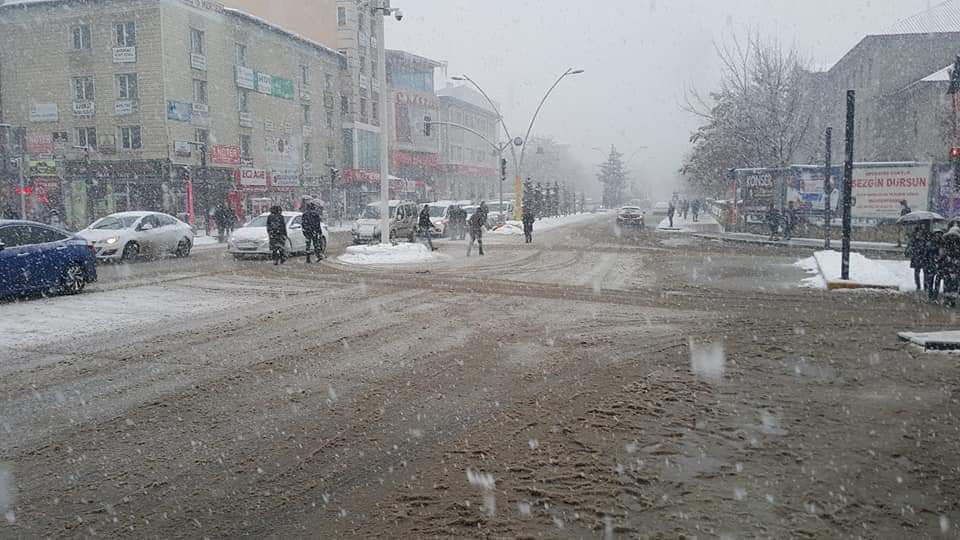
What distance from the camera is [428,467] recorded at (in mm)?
4691

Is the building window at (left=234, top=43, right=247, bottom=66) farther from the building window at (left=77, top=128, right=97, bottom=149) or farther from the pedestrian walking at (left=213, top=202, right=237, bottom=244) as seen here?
the pedestrian walking at (left=213, top=202, right=237, bottom=244)

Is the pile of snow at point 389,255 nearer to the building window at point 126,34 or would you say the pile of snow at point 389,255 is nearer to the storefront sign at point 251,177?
Answer: the storefront sign at point 251,177

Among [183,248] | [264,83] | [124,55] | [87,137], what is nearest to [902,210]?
[183,248]

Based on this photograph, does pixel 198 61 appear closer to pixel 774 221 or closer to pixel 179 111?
pixel 179 111

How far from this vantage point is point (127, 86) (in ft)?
131

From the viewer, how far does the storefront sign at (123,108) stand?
39.7 meters

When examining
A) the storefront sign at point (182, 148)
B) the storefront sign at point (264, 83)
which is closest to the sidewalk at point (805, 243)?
the storefront sign at point (182, 148)

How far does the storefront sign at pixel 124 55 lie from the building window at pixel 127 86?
2.46 feet

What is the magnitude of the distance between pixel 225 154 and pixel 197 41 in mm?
6882

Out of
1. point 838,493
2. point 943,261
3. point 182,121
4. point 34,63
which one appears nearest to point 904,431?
point 838,493

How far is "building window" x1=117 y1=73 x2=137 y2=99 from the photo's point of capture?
131 ft

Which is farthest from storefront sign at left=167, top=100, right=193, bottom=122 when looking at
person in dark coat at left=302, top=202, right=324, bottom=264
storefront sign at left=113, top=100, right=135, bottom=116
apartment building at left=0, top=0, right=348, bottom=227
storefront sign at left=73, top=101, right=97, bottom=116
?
person in dark coat at left=302, top=202, right=324, bottom=264

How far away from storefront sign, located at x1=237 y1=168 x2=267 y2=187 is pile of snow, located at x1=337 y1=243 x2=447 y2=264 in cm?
2316

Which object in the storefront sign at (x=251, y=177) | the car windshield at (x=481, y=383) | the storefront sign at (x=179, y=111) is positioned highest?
the storefront sign at (x=179, y=111)
